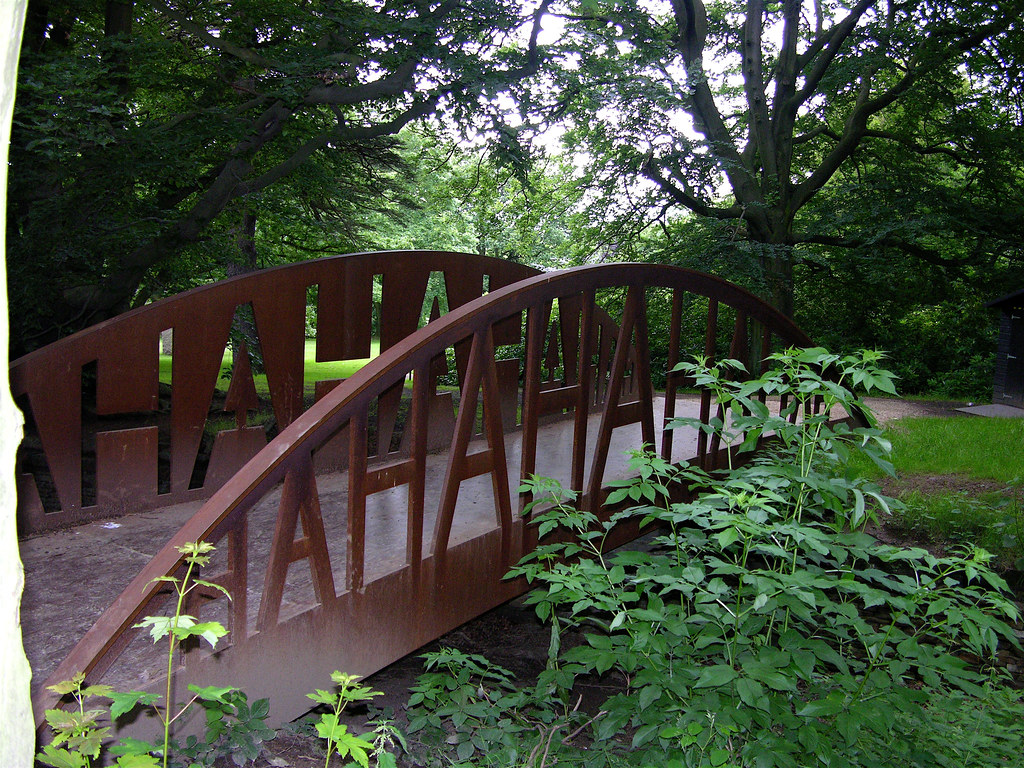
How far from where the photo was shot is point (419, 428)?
121 inches

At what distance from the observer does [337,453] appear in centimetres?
479

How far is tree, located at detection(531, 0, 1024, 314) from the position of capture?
1057cm

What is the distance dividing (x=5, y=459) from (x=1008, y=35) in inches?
571

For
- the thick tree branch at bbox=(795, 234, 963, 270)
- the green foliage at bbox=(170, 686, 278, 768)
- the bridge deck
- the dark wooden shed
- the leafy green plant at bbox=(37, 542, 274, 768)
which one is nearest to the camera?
the leafy green plant at bbox=(37, 542, 274, 768)

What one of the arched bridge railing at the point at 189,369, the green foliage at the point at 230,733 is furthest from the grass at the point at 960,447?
the green foliage at the point at 230,733

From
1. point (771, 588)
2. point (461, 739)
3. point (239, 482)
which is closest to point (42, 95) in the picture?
point (239, 482)

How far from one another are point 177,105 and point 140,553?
5.15 m

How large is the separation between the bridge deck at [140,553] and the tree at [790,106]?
6.83m

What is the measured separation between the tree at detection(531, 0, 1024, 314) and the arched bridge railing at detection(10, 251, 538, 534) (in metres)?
5.57

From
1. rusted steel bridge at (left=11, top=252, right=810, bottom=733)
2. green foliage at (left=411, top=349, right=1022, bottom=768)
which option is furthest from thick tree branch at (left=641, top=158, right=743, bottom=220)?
green foliage at (left=411, top=349, right=1022, bottom=768)

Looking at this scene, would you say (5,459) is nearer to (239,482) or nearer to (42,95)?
(239,482)

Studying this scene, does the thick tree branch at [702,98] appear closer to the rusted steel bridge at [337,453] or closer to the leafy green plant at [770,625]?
the rusted steel bridge at [337,453]

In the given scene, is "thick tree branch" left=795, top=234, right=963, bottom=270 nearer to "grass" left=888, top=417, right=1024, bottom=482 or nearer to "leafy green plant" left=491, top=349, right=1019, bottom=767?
"grass" left=888, top=417, right=1024, bottom=482

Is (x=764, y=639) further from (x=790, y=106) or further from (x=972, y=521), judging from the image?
(x=790, y=106)
